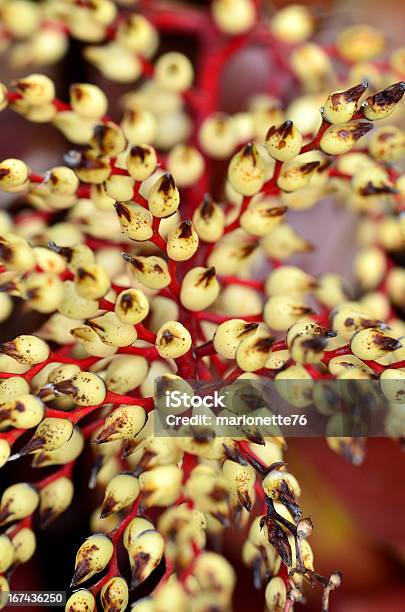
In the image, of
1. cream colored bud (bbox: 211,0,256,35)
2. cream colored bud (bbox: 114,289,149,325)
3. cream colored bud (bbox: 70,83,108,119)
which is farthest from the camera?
cream colored bud (bbox: 211,0,256,35)

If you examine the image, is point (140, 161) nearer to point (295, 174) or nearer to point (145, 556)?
point (295, 174)

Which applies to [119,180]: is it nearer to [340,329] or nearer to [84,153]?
[84,153]

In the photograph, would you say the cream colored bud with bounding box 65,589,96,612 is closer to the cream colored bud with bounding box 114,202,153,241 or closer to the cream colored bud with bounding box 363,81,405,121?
the cream colored bud with bounding box 114,202,153,241

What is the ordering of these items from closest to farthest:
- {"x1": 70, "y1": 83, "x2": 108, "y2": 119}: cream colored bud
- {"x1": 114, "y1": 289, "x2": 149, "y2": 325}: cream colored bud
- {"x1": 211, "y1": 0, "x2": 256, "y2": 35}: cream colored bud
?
1. {"x1": 114, "y1": 289, "x2": 149, "y2": 325}: cream colored bud
2. {"x1": 70, "y1": 83, "x2": 108, "y2": 119}: cream colored bud
3. {"x1": 211, "y1": 0, "x2": 256, "y2": 35}: cream colored bud

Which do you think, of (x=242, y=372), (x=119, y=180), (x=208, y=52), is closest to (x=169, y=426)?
(x=242, y=372)

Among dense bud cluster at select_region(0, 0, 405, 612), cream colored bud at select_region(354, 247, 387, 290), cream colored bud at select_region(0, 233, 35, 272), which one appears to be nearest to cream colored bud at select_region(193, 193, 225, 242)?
dense bud cluster at select_region(0, 0, 405, 612)

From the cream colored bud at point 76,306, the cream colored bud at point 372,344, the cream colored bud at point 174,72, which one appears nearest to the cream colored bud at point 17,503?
the cream colored bud at point 76,306
